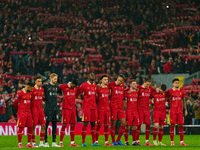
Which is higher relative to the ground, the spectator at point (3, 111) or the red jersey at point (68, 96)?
the red jersey at point (68, 96)

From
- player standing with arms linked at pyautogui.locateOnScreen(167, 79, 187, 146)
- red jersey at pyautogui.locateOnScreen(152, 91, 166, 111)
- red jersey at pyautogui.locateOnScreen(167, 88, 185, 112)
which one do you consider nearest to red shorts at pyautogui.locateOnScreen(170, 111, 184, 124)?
player standing with arms linked at pyautogui.locateOnScreen(167, 79, 187, 146)

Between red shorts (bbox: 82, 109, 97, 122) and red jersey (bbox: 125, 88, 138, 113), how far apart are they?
1.27 meters

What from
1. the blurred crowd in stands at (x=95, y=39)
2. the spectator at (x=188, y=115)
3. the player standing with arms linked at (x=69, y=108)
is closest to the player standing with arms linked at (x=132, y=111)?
the player standing with arms linked at (x=69, y=108)

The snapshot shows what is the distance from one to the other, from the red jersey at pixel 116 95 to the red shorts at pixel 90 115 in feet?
2.30

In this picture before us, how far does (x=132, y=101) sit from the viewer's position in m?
14.3

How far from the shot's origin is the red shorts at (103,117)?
13.7 meters

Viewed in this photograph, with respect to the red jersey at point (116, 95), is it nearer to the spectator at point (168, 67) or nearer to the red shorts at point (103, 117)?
the red shorts at point (103, 117)

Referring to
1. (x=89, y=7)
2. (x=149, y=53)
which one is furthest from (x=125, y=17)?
(x=149, y=53)

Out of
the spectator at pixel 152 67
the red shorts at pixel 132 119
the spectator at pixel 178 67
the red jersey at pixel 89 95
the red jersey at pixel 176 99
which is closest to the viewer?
the red jersey at pixel 89 95

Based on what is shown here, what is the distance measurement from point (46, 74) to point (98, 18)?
9495 mm

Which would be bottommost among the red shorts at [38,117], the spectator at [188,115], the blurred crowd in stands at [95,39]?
the spectator at [188,115]

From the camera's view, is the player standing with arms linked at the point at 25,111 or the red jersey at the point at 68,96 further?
the red jersey at the point at 68,96

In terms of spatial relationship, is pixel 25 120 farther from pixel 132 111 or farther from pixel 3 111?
pixel 3 111

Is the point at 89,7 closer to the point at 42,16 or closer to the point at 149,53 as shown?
the point at 42,16
